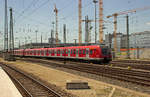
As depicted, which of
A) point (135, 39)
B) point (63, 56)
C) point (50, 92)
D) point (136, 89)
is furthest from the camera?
point (135, 39)

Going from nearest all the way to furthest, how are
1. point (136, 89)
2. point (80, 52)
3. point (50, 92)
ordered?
point (50, 92)
point (136, 89)
point (80, 52)

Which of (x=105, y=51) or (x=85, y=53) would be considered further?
(x=85, y=53)

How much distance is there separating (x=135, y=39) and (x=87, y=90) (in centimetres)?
4142

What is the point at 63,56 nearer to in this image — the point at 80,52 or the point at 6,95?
the point at 80,52

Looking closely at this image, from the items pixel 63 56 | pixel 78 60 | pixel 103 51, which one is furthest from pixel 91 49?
pixel 63 56

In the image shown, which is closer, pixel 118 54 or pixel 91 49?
pixel 91 49

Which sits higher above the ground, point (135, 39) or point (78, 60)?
point (135, 39)

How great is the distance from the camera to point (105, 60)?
29000 mm

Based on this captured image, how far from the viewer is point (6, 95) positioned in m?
9.92

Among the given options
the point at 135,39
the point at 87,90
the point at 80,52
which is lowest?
the point at 87,90

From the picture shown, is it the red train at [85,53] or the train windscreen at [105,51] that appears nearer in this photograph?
the red train at [85,53]

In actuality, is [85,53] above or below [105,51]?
below

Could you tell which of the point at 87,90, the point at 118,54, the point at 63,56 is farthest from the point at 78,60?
the point at 87,90

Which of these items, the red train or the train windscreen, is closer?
the red train
